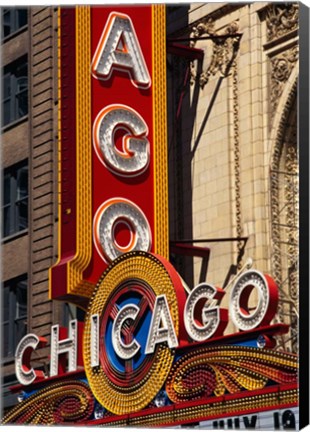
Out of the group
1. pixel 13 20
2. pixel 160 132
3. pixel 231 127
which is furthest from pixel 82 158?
pixel 13 20

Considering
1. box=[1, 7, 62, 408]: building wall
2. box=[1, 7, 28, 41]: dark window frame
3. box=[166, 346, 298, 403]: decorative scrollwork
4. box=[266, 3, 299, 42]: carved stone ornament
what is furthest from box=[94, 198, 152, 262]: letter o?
box=[1, 7, 28, 41]: dark window frame

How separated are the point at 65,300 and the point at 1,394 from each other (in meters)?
3.44

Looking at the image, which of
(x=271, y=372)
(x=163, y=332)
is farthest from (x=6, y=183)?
(x=271, y=372)

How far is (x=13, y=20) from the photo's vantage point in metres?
40.7

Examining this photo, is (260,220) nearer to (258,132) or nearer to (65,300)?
(258,132)

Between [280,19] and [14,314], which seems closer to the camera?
[280,19]

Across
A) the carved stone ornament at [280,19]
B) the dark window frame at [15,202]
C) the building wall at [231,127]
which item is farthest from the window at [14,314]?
the carved stone ornament at [280,19]

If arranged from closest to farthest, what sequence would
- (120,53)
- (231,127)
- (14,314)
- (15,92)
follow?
1. (231,127)
2. (120,53)
3. (14,314)
4. (15,92)

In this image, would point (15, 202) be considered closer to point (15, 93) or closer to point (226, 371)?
point (15, 93)

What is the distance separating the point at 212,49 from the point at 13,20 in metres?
6.70

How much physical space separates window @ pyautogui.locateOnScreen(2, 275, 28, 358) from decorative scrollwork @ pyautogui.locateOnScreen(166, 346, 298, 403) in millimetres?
6786

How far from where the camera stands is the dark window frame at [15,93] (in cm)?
4000

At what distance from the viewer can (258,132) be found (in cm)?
3412

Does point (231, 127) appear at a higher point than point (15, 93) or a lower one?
lower
